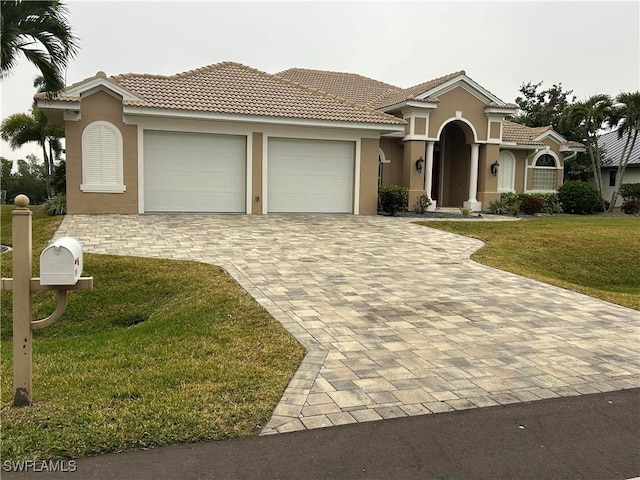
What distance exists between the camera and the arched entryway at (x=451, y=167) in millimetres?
23625

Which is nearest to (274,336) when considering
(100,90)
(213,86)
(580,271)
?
(580,271)

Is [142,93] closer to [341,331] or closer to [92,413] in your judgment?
[341,331]

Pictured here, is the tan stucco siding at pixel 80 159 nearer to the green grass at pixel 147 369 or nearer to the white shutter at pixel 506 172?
the green grass at pixel 147 369

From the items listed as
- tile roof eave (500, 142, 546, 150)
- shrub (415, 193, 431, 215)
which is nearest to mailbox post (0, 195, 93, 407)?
shrub (415, 193, 431, 215)

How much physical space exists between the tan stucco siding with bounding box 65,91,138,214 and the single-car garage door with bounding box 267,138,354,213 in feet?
14.3

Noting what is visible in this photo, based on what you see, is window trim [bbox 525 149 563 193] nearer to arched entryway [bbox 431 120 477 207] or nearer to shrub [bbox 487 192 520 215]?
shrub [bbox 487 192 520 215]

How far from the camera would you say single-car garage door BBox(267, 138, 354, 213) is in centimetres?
1792

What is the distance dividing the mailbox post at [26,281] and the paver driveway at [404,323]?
189cm

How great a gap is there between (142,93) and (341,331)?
12972mm

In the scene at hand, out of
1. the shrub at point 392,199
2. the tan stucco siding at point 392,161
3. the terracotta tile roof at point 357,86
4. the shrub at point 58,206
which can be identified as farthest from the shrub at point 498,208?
the shrub at point 58,206

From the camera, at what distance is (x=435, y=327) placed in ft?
21.4

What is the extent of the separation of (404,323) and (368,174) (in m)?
12.8

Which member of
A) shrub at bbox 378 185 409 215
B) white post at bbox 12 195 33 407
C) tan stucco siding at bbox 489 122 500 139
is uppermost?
tan stucco siding at bbox 489 122 500 139

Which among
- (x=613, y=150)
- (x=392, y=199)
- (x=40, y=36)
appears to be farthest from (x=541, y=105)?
(x=40, y=36)
